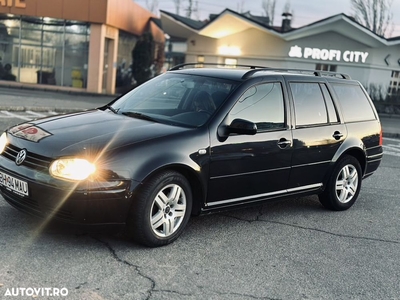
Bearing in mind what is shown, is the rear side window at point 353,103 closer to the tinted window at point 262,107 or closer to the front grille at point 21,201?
the tinted window at point 262,107

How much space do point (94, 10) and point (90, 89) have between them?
387cm

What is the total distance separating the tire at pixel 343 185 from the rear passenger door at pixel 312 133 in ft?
0.75

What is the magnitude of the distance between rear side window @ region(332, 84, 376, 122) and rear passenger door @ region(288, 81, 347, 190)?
0.74 ft

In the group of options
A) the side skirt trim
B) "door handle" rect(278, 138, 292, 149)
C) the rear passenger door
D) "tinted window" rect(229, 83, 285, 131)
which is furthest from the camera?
the rear passenger door

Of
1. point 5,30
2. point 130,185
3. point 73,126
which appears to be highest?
point 5,30

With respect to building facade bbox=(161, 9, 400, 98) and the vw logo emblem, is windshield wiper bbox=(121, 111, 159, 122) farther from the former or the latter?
building facade bbox=(161, 9, 400, 98)

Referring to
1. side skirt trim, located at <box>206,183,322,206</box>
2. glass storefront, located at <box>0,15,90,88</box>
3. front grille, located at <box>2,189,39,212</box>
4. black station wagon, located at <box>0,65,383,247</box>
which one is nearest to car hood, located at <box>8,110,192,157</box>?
black station wagon, located at <box>0,65,383,247</box>

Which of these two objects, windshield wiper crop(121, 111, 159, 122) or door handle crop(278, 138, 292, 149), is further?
door handle crop(278, 138, 292, 149)

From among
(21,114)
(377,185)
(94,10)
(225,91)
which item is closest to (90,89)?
(94,10)

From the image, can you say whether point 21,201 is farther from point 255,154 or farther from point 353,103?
point 353,103

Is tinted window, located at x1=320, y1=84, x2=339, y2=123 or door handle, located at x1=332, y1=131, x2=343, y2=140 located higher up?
tinted window, located at x1=320, y1=84, x2=339, y2=123

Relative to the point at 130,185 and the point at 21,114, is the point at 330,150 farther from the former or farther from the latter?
the point at 21,114

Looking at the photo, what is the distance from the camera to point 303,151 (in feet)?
17.4

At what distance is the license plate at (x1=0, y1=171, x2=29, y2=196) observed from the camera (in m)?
3.94
